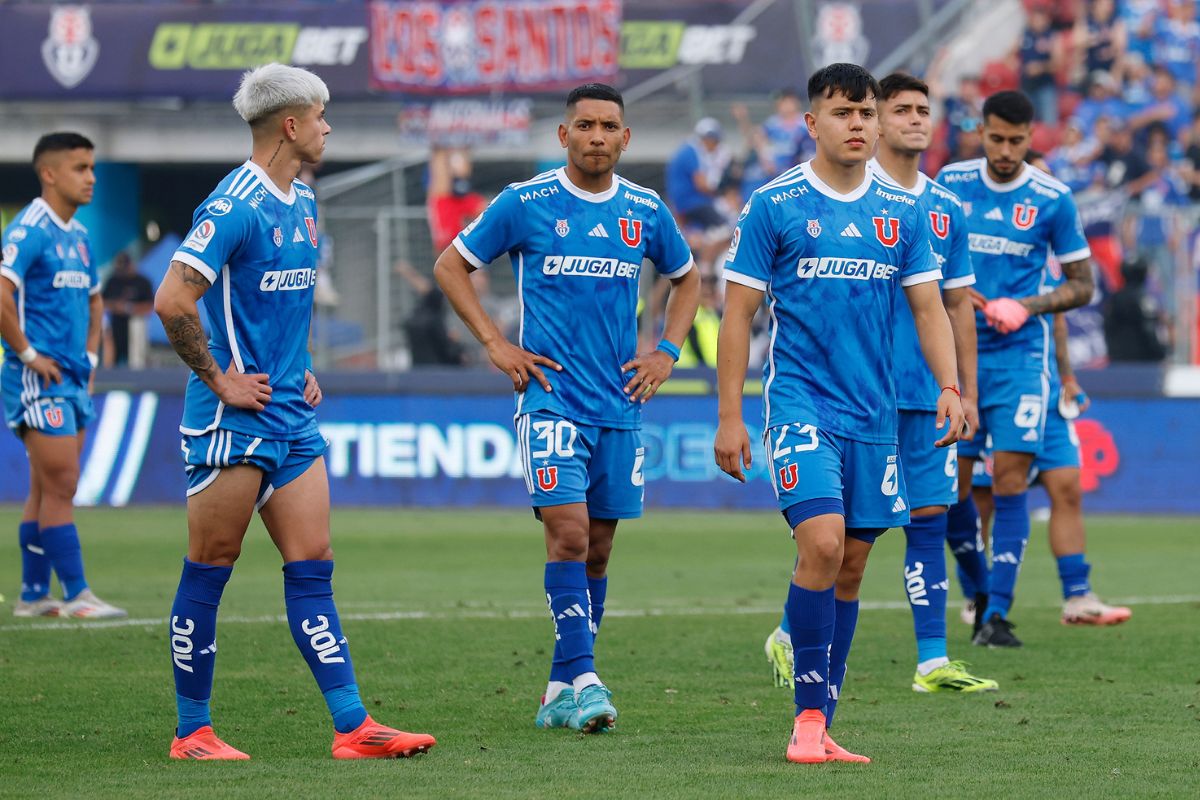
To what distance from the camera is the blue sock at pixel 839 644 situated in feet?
20.4

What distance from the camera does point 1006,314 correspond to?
896 cm

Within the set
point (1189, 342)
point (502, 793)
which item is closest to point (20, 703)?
point (502, 793)

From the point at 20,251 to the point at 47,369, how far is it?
26.9 inches

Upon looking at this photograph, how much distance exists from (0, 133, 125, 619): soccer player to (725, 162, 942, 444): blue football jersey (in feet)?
17.0

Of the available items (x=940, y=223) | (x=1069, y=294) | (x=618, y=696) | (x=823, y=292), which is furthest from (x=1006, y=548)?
(x=823, y=292)

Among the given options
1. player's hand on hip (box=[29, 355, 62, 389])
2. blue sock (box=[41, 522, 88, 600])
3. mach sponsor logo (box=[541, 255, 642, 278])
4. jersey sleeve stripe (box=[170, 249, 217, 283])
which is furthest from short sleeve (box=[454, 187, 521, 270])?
blue sock (box=[41, 522, 88, 600])

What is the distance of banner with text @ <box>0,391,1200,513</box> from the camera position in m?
17.4

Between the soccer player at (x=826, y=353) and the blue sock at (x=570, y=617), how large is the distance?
981mm

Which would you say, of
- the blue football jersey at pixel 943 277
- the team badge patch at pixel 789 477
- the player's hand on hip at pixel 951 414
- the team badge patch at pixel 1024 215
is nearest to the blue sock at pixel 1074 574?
the team badge patch at pixel 1024 215

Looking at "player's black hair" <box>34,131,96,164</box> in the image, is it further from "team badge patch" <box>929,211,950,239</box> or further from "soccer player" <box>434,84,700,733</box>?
"team badge patch" <box>929,211,950,239</box>

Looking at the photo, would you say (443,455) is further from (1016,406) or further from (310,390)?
(310,390)

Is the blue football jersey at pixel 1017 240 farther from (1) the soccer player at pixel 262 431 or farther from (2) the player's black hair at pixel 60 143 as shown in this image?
(2) the player's black hair at pixel 60 143

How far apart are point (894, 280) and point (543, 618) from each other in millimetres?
4487

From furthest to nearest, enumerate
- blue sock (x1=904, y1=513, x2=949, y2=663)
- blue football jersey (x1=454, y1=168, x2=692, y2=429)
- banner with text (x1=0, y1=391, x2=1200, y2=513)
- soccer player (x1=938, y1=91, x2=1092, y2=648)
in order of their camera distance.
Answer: banner with text (x1=0, y1=391, x2=1200, y2=513) → soccer player (x1=938, y1=91, x2=1092, y2=648) → blue sock (x1=904, y1=513, x2=949, y2=663) → blue football jersey (x1=454, y1=168, x2=692, y2=429)
